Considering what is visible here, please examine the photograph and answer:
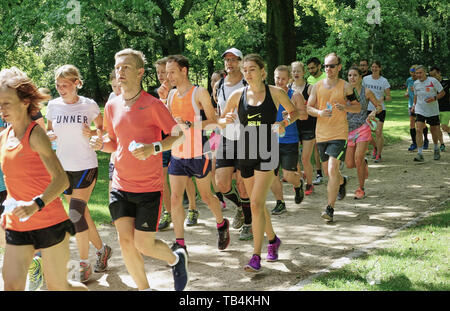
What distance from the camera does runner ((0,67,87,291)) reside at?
3734mm

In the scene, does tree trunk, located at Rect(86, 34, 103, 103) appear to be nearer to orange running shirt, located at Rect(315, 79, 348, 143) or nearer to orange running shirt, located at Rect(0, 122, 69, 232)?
orange running shirt, located at Rect(315, 79, 348, 143)

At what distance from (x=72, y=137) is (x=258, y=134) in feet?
6.56

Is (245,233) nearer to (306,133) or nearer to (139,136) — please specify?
(139,136)

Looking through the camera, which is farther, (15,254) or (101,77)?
(101,77)

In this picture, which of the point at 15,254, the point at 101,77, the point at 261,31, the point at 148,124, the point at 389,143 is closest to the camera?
the point at 15,254

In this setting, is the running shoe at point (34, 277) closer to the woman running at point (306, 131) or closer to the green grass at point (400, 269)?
the green grass at point (400, 269)

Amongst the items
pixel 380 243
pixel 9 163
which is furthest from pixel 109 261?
pixel 380 243

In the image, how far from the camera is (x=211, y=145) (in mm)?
7316

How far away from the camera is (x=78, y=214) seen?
5.59 metres

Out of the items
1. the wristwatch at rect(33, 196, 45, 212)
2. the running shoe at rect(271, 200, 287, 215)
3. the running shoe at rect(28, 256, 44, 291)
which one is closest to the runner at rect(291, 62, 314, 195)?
the running shoe at rect(271, 200, 287, 215)

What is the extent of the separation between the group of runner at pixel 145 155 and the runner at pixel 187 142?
13 mm

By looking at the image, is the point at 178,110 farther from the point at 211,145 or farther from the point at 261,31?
the point at 261,31

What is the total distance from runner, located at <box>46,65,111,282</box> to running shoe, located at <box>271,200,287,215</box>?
336 cm

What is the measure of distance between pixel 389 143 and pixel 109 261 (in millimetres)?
11997
